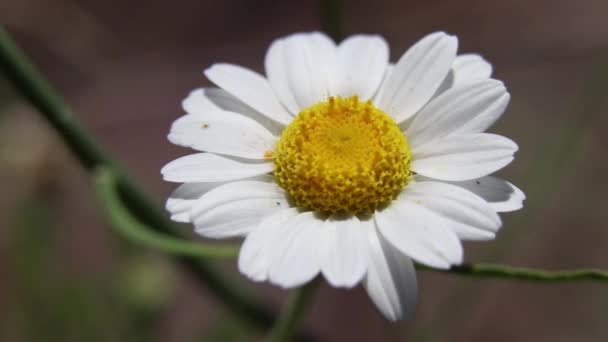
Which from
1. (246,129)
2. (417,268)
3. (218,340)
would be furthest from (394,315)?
(218,340)


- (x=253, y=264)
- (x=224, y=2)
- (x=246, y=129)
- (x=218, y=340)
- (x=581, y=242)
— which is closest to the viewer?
(x=253, y=264)

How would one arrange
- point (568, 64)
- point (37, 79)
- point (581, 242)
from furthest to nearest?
1. point (568, 64)
2. point (581, 242)
3. point (37, 79)

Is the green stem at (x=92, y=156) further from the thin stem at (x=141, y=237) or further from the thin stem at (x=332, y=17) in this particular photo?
the thin stem at (x=332, y=17)

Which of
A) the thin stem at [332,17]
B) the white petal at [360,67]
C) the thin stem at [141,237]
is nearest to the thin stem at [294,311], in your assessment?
the thin stem at [141,237]

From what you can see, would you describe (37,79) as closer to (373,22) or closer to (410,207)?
(410,207)

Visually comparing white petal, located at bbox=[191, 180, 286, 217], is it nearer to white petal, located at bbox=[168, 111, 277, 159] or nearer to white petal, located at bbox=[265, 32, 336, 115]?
white petal, located at bbox=[168, 111, 277, 159]

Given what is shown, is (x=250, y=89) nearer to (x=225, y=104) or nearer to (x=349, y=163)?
(x=225, y=104)

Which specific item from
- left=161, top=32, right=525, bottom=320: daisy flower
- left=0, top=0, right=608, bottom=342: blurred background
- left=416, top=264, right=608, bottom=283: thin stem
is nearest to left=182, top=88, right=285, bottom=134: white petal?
left=161, top=32, right=525, bottom=320: daisy flower
